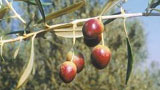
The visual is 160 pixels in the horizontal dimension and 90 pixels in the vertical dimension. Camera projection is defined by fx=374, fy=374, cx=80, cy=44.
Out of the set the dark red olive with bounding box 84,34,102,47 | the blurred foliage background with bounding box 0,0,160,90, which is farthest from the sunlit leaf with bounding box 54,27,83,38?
the blurred foliage background with bounding box 0,0,160,90

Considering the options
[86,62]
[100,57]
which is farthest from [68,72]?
[86,62]

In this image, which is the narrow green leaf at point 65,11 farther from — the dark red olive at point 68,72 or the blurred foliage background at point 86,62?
the blurred foliage background at point 86,62

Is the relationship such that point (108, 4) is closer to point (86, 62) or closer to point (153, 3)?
point (153, 3)

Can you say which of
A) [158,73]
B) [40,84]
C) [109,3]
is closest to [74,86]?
[40,84]

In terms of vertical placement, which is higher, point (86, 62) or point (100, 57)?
point (100, 57)

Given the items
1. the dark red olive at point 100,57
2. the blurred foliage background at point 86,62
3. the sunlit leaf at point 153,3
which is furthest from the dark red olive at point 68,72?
the blurred foliage background at point 86,62

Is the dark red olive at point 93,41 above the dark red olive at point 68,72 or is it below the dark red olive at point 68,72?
above

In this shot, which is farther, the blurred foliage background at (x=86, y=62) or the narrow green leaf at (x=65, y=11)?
the blurred foliage background at (x=86, y=62)

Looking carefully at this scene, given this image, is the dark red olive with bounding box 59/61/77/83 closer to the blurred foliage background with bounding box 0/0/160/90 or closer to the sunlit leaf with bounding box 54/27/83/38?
the sunlit leaf with bounding box 54/27/83/38

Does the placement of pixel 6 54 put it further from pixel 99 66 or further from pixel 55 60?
pixel 99 66

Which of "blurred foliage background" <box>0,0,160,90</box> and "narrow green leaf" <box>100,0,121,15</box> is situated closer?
"narrow green leaf" <box>100,0,121,15</box>

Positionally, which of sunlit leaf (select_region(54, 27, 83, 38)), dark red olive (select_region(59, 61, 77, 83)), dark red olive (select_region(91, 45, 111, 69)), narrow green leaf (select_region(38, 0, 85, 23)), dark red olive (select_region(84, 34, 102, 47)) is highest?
narrow green leaf (select_region(38, 0, 85, 23))
